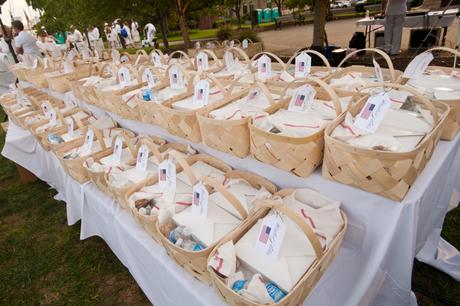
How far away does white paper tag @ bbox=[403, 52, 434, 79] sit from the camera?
3.82 feet

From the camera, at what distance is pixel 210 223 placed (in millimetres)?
963

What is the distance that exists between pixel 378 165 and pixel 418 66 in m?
0.70

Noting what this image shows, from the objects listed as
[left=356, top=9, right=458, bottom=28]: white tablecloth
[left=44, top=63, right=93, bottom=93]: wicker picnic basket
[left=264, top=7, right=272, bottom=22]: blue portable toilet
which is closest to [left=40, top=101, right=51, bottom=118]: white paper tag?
[left=44, top=63, right=93, bottom=93]: wicker picnic basket

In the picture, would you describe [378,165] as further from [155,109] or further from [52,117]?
[52,117]

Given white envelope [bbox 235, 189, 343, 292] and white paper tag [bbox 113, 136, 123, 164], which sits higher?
white paper tag [bbox 113, 136, 123, 164]

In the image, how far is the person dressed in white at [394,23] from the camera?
477cm

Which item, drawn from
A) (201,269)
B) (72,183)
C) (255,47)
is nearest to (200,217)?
(201,269)

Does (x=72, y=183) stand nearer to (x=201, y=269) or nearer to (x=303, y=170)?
(x=201, y=269)

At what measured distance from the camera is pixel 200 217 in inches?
38.9

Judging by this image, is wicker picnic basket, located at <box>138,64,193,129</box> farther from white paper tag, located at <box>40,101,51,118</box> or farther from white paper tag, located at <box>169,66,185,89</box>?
white paper tag, located at <box>40,101,51,118</box>

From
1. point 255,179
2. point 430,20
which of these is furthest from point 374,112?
point 430,20

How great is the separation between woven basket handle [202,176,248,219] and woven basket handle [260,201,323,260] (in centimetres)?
14

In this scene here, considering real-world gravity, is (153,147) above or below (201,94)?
below

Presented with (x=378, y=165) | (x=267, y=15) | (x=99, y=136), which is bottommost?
(x=99, y=136)
